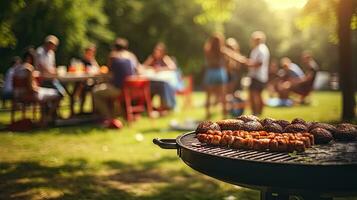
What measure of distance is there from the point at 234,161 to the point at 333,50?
3601cm

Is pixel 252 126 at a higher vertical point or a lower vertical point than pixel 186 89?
lower

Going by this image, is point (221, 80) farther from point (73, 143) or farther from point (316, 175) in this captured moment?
point (316, 175)

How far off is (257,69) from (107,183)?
24.3ft

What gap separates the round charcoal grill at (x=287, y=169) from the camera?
2689mm

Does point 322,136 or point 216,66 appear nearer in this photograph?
point 322,136

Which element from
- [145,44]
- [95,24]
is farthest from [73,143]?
[145,44]

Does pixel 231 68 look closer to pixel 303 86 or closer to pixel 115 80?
pixel 115 80

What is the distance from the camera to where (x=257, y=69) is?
41.3 feet

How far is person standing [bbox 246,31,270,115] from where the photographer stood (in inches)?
496

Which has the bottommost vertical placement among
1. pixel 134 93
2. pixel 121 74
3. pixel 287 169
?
pixel 287 169

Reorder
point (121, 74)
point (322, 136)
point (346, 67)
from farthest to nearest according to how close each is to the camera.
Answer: point (346, 67), point (121, 74), point (322, 136)

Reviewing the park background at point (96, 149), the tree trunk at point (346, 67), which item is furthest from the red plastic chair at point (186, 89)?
the tree trunk at point (346, 67)

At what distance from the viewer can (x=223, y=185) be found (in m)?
6.38

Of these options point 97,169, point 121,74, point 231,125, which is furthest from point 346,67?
point 231,125
